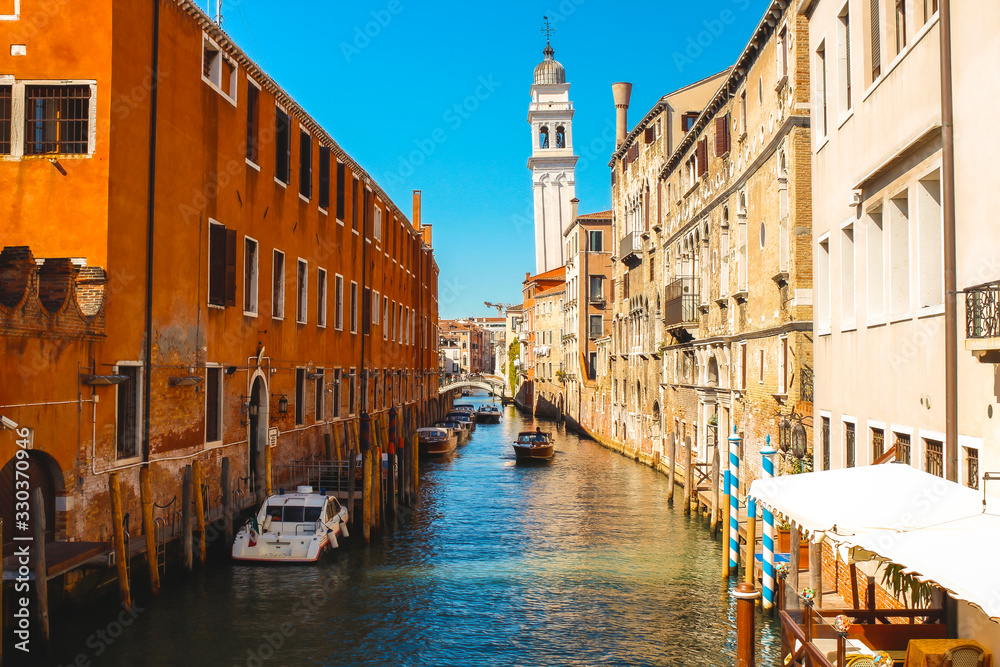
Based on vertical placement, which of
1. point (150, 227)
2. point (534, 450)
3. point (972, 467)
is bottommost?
point (534, 450)

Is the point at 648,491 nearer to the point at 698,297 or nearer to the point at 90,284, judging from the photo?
the point at 698,297

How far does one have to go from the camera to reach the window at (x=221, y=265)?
16.0 metres

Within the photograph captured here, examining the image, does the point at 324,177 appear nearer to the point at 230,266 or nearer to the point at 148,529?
the point at 230,266

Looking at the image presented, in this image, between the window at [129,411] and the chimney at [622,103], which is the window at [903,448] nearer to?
the window at [129,411]

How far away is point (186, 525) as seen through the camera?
43.7 ft

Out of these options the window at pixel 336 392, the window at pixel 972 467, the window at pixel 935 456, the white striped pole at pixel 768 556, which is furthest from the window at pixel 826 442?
the window at pixel 336 392

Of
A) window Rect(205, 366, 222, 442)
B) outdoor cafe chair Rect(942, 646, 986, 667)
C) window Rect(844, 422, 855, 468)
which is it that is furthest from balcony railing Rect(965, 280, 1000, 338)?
window Rect(205, 366, 222, 442)

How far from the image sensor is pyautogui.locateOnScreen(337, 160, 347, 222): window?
81.2 ft

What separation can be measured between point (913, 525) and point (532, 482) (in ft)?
75.1

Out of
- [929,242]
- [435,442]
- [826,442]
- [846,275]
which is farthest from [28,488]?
[435,442]

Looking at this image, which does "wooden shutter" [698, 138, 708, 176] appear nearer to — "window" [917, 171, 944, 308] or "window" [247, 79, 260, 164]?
"window" [247, 79, 260, 164]

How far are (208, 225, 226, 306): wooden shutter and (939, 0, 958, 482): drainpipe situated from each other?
12.3 meters

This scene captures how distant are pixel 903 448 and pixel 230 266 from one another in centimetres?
1198

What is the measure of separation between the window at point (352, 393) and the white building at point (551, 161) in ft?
173
